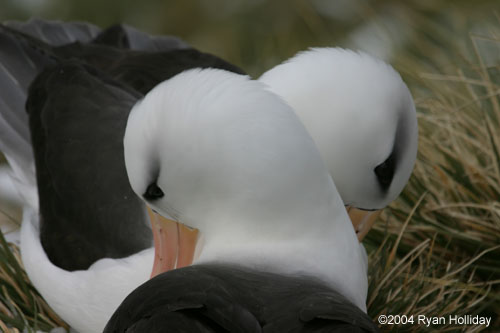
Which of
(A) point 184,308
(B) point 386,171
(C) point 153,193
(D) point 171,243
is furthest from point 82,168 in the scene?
(A) point 184,308

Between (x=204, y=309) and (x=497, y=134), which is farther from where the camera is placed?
(x=497, y=134)

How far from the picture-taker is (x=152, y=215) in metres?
3.85

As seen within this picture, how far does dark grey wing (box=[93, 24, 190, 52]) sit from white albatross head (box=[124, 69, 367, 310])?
2.83m

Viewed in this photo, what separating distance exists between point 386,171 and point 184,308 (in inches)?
55.2

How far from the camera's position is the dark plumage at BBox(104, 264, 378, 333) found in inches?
114

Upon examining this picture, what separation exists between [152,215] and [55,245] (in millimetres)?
1015

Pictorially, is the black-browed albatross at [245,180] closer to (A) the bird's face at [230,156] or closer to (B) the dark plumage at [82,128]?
(A) the bird's face at [230,156]

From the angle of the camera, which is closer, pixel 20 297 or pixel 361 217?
pixel 361 217

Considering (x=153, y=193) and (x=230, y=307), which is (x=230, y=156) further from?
(x=230, y=307)

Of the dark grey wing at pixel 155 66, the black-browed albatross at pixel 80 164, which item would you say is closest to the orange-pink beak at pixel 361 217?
the black-browed albatross at pixel 80 164

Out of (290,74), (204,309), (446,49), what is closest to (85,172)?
(290,74)

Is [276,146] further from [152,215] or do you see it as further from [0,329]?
[0,329]

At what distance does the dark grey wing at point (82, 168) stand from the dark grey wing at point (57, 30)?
3.78 ft

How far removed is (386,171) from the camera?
399 centimetres
